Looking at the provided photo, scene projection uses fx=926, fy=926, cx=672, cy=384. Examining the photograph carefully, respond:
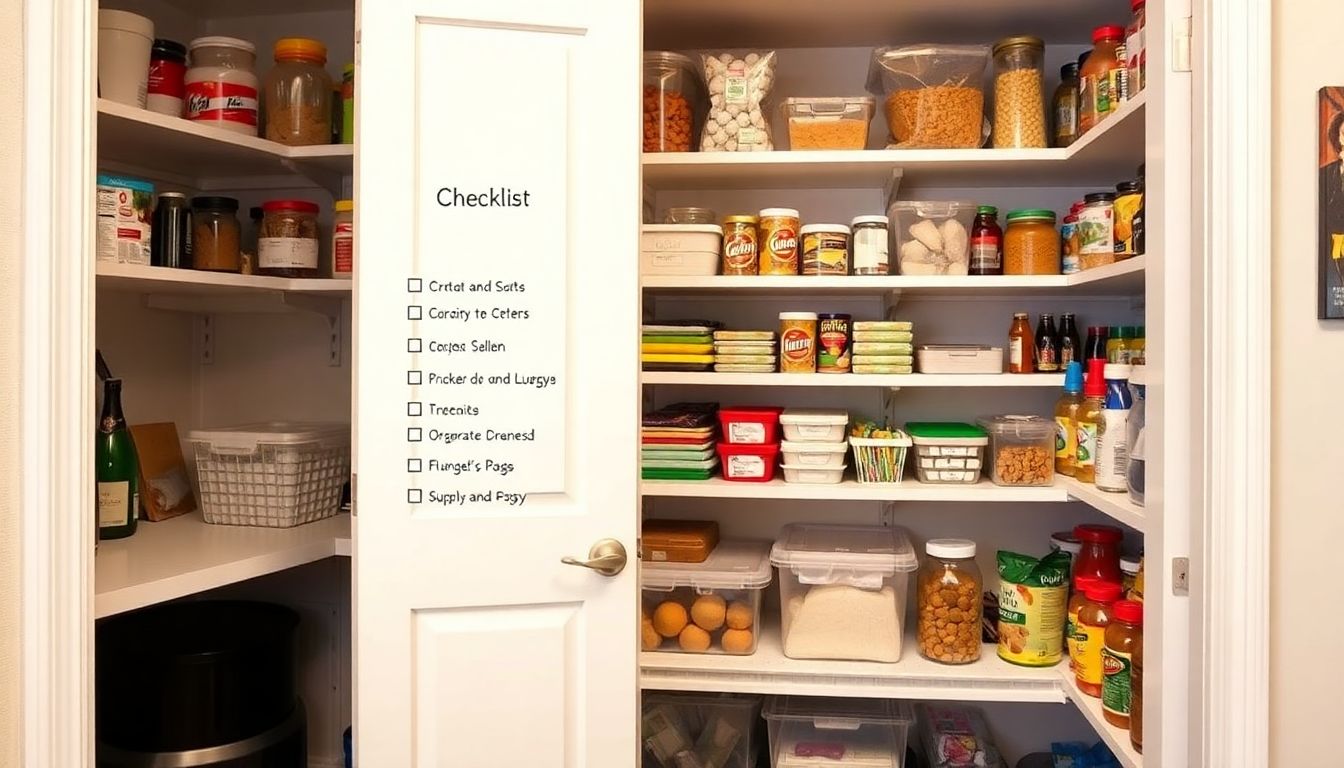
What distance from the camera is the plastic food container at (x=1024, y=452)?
2.06 meters

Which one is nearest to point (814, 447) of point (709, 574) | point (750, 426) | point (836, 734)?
point (750, 426)

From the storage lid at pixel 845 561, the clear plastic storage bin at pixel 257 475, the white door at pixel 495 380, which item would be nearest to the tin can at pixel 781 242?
the white door at pixel 495 380

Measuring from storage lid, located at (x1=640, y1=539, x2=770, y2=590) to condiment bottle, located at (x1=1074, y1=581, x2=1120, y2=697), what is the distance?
666 millimetres

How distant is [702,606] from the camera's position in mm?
2105

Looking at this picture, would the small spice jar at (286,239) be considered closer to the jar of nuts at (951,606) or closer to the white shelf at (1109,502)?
the jar of nuts at (951,606)

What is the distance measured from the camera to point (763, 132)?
210cm

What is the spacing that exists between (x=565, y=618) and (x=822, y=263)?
0.96 metres

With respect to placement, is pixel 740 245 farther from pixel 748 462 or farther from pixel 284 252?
pixel 284 252

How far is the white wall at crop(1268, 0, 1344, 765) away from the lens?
4.18 feet

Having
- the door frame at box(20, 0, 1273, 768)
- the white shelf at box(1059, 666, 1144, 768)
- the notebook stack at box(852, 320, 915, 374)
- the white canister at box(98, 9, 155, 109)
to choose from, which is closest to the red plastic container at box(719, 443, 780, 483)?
the notebook stack at box(852, 320, 915, 374)

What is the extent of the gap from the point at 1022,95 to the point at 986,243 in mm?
339

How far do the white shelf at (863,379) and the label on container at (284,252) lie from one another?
2.75ft

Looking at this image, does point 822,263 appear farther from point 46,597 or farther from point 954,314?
point 46,597

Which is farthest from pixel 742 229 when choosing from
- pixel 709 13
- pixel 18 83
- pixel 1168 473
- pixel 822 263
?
pixel 18 83
